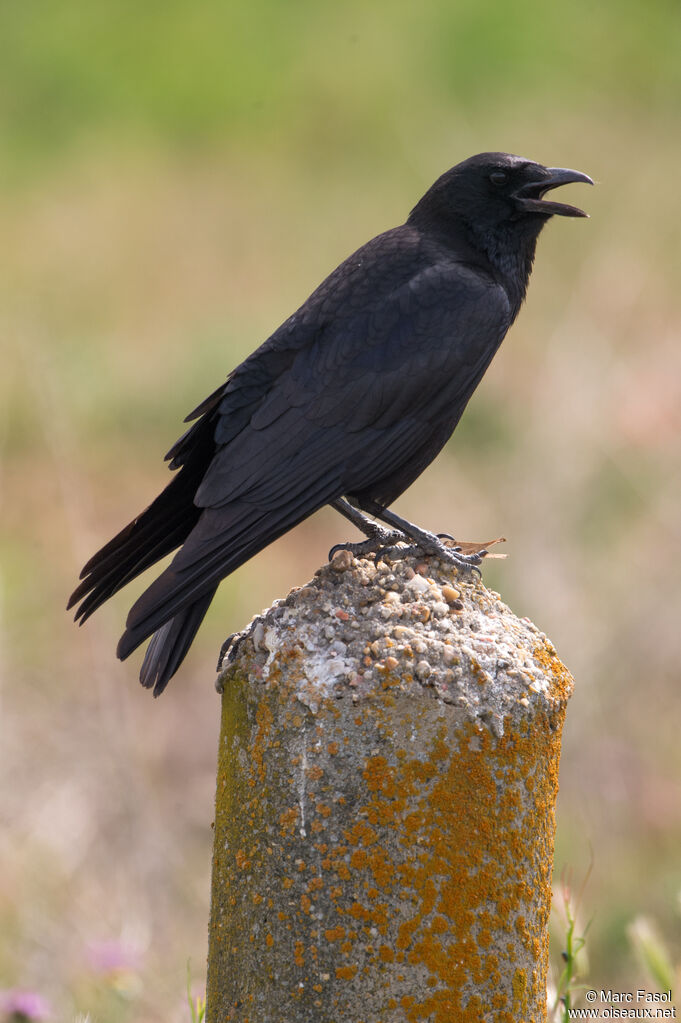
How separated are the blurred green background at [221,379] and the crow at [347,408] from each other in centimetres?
135

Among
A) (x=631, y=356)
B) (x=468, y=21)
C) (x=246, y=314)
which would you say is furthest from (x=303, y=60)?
(x=631, y=356)

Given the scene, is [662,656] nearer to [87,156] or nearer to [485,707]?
[485,707]

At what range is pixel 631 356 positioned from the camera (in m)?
12.4

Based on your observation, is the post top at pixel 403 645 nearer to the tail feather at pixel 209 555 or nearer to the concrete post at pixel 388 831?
the concrete post at pixel 388 831

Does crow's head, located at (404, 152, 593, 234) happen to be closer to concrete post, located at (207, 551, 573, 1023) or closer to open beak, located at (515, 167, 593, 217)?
open beak, located at (515, 167, 593, 217)

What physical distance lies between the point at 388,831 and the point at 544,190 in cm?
257

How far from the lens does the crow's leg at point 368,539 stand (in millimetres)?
3627

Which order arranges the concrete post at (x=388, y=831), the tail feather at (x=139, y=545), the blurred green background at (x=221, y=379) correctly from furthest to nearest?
the blurred green background at (x=221, y=379) < the tail feather at (x=139, y=545) < the concrete post at (x=388, y=831)

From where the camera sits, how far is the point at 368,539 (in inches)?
156

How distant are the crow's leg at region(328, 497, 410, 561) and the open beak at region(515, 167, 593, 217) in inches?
45.1

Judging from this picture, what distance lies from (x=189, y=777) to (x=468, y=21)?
1806cm

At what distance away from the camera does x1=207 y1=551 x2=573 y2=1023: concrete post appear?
9.07 ft

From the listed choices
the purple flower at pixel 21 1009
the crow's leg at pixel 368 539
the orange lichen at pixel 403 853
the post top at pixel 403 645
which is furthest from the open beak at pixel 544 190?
the purple flower at pixel 21 1009

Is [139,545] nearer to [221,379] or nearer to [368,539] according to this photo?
[368,539]
